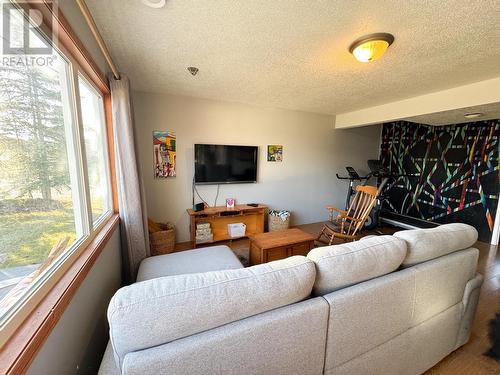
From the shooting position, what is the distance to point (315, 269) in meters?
0.93

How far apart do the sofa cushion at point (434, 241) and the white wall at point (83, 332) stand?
1.66 m

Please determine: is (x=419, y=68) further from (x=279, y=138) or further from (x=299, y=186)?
(x=299, y=186)

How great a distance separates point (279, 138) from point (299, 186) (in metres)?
1.02

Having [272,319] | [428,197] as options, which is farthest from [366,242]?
[428,197]

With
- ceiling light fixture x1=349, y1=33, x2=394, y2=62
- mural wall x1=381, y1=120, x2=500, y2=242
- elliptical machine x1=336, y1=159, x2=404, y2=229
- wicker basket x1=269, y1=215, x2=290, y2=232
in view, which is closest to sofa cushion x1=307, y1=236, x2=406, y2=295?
ceiling light fixture x1=349, y1=33, x2=394, y2=62

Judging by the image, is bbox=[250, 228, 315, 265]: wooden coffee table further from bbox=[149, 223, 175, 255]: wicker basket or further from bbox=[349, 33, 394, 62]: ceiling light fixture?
bbox=[349, 33, 394, 62]: ceiling light fixture

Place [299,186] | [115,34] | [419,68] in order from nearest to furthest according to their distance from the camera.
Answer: [115,34]
[419,68]
[299,186]

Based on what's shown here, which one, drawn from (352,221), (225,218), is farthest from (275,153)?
(352,221)

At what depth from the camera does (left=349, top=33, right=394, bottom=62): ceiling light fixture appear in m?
1.49

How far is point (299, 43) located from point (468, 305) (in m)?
2.19

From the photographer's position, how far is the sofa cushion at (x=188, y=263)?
1.59m

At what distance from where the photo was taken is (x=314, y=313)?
83cm

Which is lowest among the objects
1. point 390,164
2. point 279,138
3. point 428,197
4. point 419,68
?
point 428,197

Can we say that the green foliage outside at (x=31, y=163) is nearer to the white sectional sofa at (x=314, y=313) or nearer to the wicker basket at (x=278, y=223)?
the white sectional sofa at (x=314, y=313)
